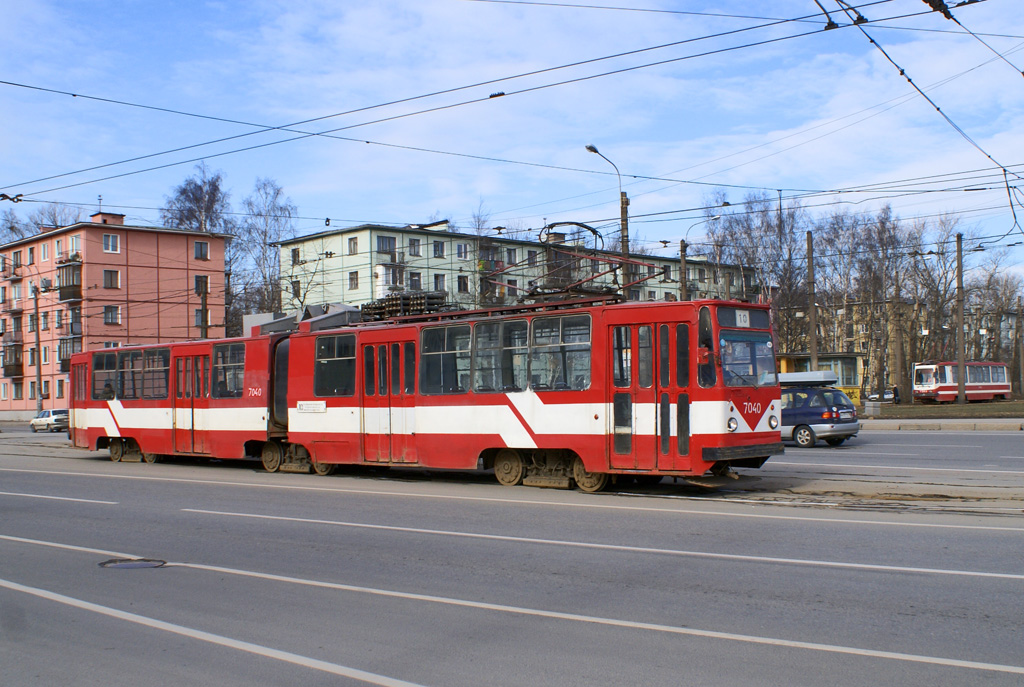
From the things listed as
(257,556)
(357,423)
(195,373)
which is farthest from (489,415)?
(195,373)

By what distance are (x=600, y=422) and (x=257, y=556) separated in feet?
21.2

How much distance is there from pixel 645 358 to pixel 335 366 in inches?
289

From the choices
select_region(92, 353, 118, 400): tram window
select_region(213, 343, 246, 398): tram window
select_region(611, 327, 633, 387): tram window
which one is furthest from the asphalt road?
select_region(92, 353, 118, 400): tram window

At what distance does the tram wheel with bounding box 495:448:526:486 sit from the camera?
16.1 meters

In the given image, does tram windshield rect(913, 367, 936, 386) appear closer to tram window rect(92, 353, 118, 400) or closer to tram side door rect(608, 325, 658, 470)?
tram window rect(92, 353, 118, 400)

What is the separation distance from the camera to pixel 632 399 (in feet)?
46.9

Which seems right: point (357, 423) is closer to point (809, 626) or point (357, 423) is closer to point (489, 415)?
point (489, 415)

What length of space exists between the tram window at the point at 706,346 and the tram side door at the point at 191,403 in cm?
1285

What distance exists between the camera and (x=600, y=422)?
14555 mm

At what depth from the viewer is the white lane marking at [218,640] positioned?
5500 millimetres

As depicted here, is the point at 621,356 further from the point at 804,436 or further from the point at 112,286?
the point at 112,286

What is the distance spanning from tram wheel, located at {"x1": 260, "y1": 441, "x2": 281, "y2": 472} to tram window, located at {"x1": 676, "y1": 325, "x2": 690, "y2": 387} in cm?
1036

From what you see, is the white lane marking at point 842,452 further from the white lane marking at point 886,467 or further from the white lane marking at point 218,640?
the white lane marking at point 218,640

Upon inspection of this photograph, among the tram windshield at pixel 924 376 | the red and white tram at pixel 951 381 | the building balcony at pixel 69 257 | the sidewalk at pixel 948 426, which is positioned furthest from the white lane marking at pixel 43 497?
the tram windshield at pixel 924 376
